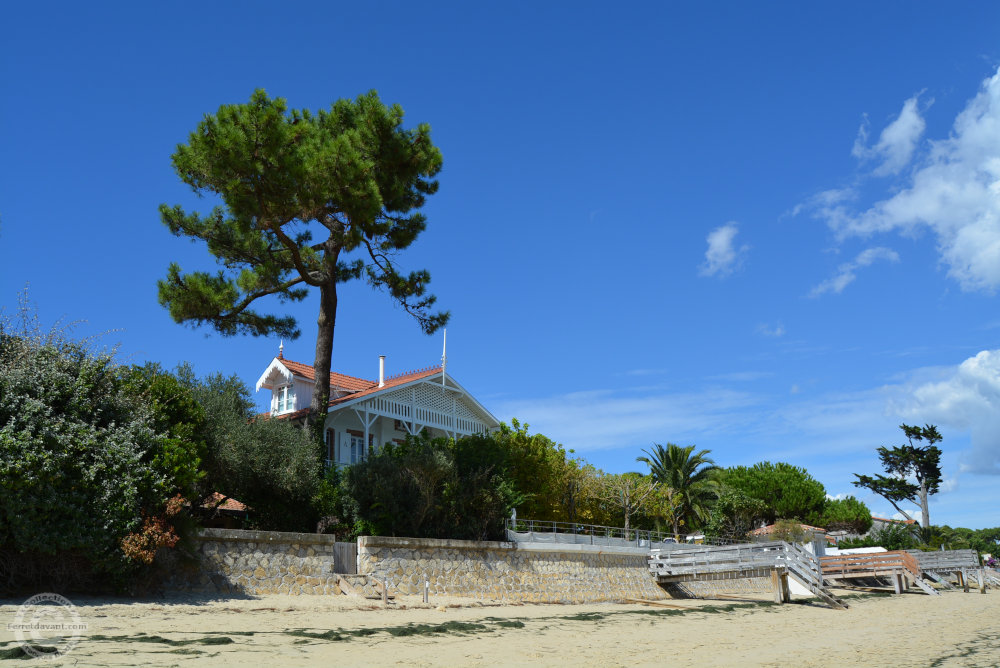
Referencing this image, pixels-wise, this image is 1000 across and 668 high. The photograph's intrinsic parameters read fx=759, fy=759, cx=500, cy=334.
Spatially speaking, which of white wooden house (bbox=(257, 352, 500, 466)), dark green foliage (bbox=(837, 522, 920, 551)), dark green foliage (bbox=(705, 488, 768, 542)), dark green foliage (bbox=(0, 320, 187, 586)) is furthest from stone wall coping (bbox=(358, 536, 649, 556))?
dark green foliage (bbox=(837, 522, 920, 551))

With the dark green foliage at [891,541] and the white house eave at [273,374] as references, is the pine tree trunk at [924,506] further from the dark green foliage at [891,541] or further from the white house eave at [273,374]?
the white house eave at [273,374]

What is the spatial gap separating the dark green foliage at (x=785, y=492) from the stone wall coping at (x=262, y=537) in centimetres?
4397

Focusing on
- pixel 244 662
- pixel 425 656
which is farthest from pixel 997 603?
pixel 244 662

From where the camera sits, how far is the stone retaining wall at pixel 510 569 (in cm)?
2091

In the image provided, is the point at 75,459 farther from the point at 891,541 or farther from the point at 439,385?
the point at 891,541

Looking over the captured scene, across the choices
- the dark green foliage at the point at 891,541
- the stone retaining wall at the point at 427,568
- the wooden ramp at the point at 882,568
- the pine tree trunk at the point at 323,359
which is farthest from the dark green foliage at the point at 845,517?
the pine tree trunk at the point at 323,359

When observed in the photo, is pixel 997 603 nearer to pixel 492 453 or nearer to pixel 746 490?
pixel 492 453

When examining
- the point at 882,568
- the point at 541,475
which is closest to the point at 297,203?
the point at 541,475

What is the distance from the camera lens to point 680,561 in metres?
29.2

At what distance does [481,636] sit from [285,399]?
77.7 ft

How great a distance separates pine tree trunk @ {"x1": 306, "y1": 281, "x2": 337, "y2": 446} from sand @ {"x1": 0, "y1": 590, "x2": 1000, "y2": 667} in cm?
733

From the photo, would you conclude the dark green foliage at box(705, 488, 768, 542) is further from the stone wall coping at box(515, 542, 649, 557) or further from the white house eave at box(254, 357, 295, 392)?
the white house eave at box(254, 357, 295, 392)

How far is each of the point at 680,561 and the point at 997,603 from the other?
1068 cm

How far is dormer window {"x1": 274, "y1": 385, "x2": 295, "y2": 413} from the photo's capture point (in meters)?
35.5
